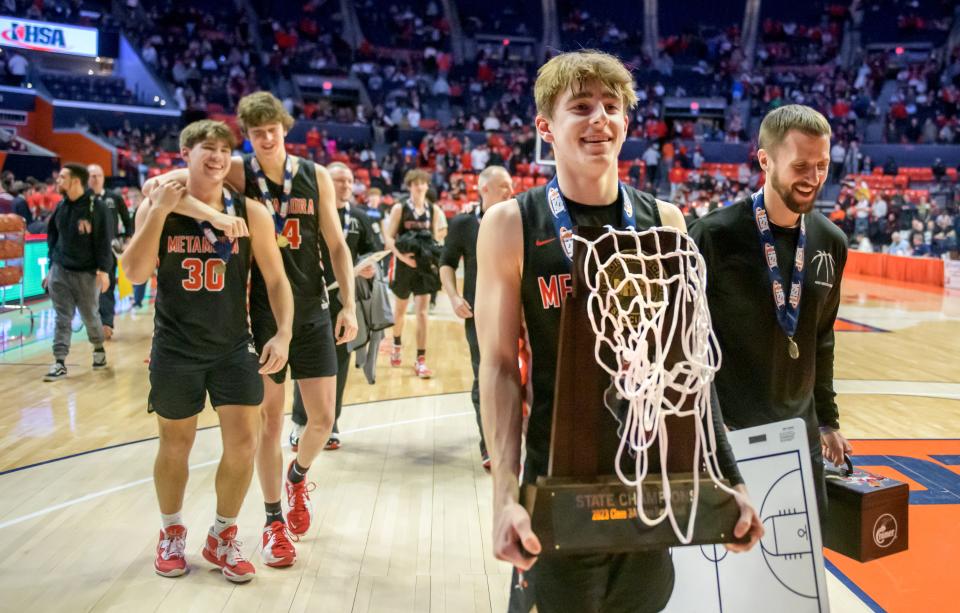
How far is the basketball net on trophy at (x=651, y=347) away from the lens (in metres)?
1.54

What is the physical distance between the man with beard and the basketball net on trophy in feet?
3.48

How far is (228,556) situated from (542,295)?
2412mm

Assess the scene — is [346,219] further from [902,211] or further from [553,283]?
[902,211]

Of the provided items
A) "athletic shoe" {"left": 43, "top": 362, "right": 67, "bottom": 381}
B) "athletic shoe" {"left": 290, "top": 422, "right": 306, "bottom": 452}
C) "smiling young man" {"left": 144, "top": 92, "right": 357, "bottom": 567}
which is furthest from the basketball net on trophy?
"athletic shoe" {"left": 43, "top": 362, "right": 67, "bottom": 381}

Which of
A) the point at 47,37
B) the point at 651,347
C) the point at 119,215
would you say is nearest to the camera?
the point at 651,347

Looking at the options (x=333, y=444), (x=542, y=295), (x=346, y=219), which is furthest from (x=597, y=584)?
(x=346, y=219)

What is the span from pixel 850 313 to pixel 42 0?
87.2 feet

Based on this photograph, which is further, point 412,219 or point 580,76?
point 412,219

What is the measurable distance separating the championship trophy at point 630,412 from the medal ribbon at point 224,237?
7.35 ft

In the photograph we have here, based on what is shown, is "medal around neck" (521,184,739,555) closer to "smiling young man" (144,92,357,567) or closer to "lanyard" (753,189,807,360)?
"lanyard" (753,189,807,360)

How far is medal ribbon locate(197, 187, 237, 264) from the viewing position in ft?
11.1

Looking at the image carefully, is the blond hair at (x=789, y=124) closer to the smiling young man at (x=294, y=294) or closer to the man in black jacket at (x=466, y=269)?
the smiling young man at (x=294, y=294)

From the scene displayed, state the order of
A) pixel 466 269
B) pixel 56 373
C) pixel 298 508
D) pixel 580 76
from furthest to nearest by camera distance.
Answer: pixel 56 373 < pixel 466 269 < pixel 298 508 < pixel 580 76

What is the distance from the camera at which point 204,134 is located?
3297mm
